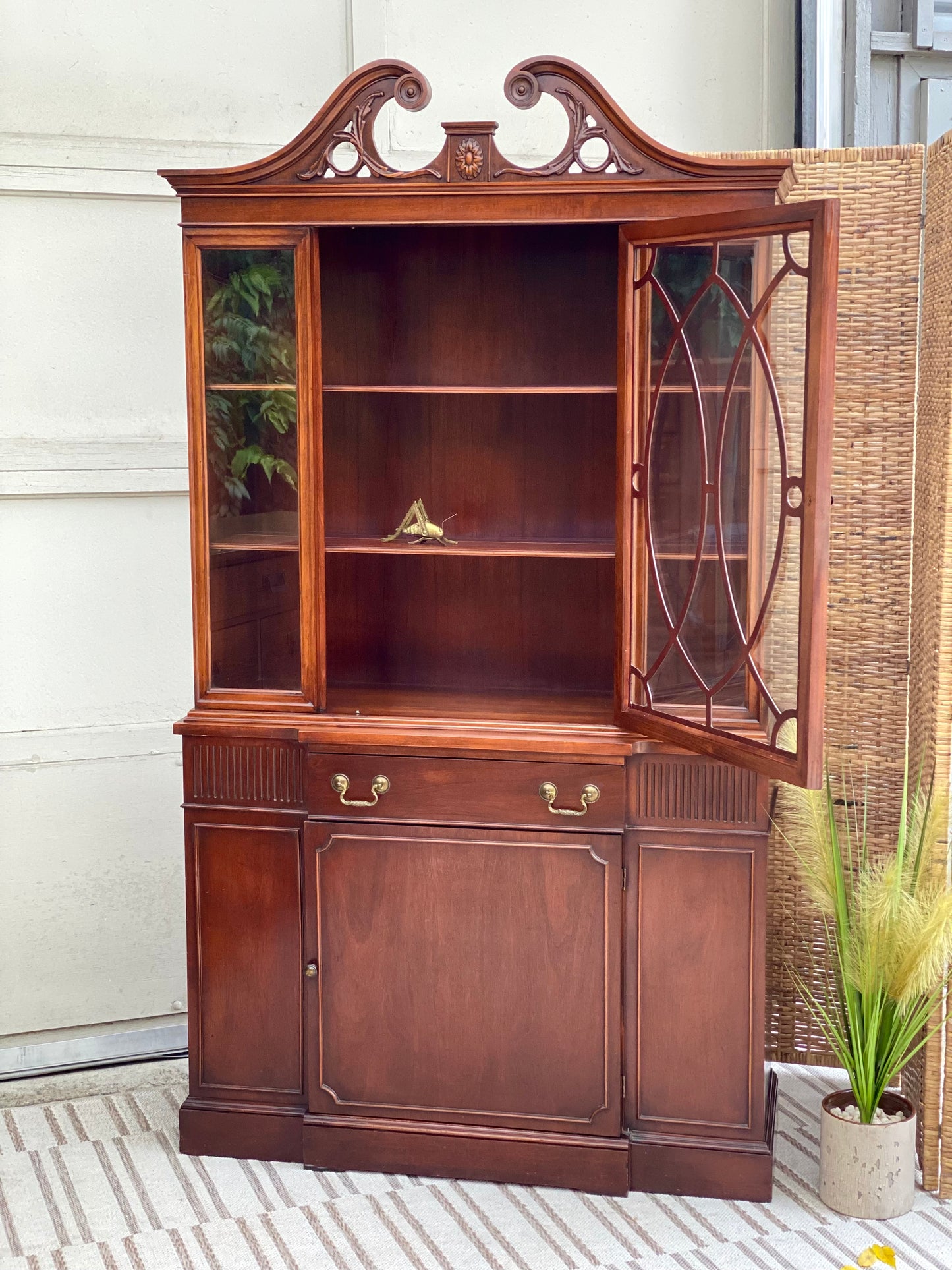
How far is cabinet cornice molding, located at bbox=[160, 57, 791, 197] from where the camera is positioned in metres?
2.42

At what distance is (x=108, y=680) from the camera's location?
→ 3250 mm

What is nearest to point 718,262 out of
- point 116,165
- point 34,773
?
point 116,165

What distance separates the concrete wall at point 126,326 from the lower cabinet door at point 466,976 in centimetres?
81

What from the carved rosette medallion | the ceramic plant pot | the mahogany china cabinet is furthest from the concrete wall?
the ceramic plant pot

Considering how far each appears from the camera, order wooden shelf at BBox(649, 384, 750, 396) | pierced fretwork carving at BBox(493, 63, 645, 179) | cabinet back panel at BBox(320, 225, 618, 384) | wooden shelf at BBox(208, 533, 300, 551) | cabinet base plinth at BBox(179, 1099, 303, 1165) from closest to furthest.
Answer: wooden shelf at BBox(649, 384, 750, 396) < pierced fretwork carving at BBox(493, 63, 645, 179) < wooden shelf at BBox(208, 533, 300, 551) < cabinet base plinth at BBox(179, 1099, 303, 1165) < cabinet back panel at BBox(320, 225, 618, 384)

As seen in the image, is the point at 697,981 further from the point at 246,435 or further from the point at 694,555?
the point at 246,435

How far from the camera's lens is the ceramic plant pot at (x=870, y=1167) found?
2.51 metres

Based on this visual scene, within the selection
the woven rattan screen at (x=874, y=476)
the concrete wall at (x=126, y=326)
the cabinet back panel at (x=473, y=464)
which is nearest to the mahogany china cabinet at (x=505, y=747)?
the cabinet back panel at (x=473, y=464)

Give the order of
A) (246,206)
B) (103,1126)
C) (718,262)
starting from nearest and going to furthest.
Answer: (718,262), (246,206), (103,1126)

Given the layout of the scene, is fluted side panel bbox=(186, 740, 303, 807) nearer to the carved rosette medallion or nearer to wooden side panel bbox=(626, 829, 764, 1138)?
wooden side panel bbox=(626, 829, 764, 1138)

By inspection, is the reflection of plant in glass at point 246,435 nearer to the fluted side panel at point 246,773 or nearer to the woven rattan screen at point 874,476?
the fluted side panel at point 246,773

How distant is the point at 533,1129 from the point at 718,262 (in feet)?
5.72

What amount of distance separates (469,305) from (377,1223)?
196 centimetres

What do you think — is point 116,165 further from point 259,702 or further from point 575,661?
point 575,661
